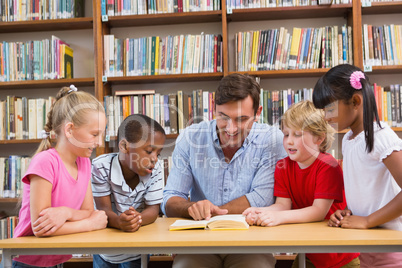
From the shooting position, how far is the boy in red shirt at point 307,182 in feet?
4.61

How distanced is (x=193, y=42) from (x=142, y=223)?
1.72 meters

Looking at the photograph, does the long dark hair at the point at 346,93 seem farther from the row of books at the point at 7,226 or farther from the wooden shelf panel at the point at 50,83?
the row of books at the point at 7,226

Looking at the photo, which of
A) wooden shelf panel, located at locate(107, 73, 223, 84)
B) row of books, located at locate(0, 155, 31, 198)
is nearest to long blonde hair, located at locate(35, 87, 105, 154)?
wooden shelf panel, located at locate(107, 73, 223, 84)

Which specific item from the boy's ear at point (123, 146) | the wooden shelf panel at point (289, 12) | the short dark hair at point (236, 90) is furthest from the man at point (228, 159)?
the wooden shelf panel at point (289, 12)

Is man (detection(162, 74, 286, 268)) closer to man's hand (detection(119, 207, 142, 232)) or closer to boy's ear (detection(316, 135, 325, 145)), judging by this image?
boy's ear (detection(316, 135, 325, 145))

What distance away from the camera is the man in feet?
5.14

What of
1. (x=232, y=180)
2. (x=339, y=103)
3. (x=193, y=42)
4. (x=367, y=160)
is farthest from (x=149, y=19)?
(x=367, y=160)

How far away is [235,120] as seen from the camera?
1.58 m

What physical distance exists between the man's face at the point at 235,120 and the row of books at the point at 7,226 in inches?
78.1

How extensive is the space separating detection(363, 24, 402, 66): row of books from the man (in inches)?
54.1

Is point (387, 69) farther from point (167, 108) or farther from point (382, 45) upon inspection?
point (167, 108)

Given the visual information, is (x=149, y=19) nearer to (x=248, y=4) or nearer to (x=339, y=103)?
(x=248, y=4)

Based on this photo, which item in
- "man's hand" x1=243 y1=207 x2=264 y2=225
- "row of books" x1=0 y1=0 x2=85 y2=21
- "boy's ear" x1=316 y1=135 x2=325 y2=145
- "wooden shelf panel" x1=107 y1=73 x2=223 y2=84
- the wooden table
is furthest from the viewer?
"row of books" x1=0 y1=0 x2=85 y2=21

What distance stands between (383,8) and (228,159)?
1.88m
